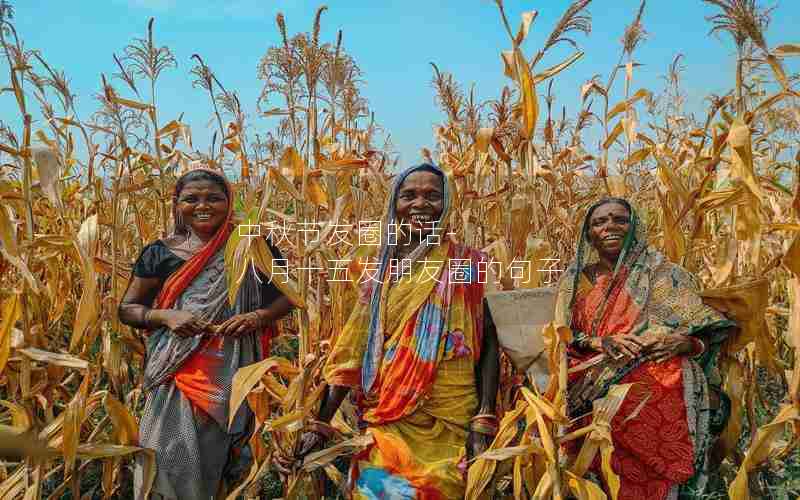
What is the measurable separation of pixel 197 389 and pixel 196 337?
188mm

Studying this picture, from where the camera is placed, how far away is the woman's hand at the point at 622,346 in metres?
2.06

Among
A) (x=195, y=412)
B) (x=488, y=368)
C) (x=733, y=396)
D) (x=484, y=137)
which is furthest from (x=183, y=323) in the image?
(x=733, y=396)

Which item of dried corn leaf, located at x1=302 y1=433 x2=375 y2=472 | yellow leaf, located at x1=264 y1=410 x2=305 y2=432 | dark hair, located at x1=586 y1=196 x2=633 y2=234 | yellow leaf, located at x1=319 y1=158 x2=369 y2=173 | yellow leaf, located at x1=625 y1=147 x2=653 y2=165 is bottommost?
dried corn leaf, located at x1=302 y1=433 x2=375 y2=472

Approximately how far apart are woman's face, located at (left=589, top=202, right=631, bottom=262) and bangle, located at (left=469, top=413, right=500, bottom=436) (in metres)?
0.79

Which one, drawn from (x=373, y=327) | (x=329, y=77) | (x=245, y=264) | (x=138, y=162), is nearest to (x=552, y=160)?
(x=329, y=77)

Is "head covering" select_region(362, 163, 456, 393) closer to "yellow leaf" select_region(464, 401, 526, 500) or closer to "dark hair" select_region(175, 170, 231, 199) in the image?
"yellow leaf" select_region(464, 401, 526, 500)

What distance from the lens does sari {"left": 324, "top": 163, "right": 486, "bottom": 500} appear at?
1945 mm

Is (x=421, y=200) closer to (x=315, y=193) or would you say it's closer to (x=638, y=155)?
(x=315, y=193)

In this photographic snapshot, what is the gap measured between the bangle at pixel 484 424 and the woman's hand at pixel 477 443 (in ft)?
0.05

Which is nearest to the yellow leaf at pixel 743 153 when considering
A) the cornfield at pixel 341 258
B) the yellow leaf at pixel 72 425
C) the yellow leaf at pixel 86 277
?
the cornfield at pixel 341 258

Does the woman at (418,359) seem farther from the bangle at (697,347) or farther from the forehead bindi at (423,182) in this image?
the bangle at (697,347)

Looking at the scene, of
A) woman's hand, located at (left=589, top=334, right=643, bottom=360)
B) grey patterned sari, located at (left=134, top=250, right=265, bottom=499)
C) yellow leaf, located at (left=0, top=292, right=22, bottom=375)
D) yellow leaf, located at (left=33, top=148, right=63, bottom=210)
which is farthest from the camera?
grey patterned sari, located at (left=134, top=250, right=265, bottom=499)

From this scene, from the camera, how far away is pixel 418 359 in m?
2.01

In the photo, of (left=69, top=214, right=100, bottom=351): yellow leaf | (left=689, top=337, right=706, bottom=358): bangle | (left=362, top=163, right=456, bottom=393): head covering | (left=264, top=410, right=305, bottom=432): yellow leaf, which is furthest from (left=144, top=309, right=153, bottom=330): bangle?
(left=689, top=337, right=706, bottom=358): bangle
